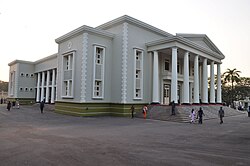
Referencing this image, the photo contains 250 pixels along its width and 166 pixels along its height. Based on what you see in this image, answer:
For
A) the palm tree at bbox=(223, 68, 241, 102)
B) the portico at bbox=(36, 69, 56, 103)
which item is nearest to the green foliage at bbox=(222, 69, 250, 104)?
the palm tree at bbox=(223, 68, 241, 102)

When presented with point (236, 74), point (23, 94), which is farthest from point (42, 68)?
point (236, 74)

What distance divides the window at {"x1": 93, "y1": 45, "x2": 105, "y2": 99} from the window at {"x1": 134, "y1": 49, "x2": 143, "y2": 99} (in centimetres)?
391

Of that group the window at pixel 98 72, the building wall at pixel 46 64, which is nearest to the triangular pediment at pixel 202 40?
the window at pixel 98 72

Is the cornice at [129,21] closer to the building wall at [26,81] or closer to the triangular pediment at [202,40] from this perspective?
the triangular pediment at [202,40]

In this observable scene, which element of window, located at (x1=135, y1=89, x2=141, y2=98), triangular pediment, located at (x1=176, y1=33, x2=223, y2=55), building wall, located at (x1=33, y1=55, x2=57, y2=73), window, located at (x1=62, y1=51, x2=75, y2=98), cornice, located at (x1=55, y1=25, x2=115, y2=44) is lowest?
window, located at (x1=135, y1=89, x2=141, y2=98)

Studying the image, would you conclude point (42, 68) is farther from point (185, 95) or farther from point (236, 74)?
point (236, 74)

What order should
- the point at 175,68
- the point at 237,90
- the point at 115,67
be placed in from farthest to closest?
1. the point at 237,90
2. the point at 115,67
3. the point at 175,68

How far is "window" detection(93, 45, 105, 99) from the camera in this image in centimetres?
2361

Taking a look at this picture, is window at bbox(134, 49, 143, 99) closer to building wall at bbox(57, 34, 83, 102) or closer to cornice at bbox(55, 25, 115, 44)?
cornice at bbox(55, 25, 115, 44)

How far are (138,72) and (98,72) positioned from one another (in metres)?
5.04

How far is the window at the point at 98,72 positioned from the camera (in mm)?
23609

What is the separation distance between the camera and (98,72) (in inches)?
944

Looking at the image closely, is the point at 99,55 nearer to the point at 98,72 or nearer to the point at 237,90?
the point at 98,72

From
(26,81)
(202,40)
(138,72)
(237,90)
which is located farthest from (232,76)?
(26,81)
